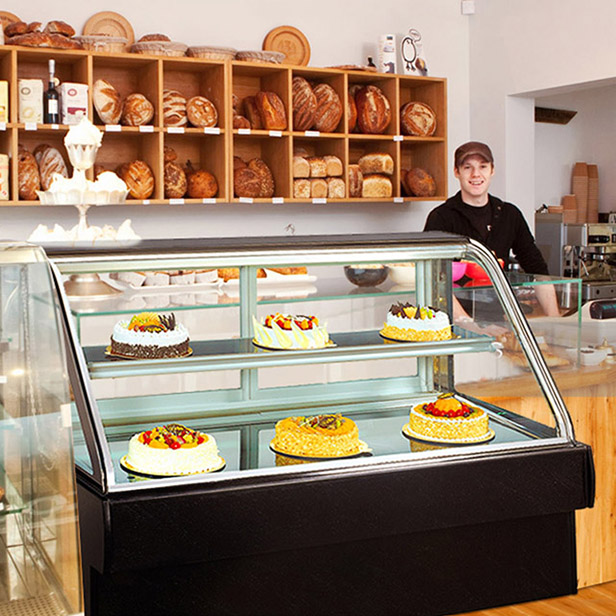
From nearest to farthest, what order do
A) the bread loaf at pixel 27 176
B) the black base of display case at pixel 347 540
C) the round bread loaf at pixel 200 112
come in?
the black base of display case at pixel 347 540 → the bread loaf at pixel 27 176 → the round bread loaf at pixel 200 112

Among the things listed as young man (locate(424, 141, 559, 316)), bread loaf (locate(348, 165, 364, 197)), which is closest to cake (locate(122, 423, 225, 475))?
young man (locate(424, 141, 559, 316))

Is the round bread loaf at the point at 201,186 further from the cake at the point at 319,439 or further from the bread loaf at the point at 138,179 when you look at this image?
the cake at the point at 319,439

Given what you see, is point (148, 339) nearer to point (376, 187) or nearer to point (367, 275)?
point (367, 275)

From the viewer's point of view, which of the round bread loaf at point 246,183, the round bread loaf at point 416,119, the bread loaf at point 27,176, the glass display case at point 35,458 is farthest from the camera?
the round bread loaf at point 416,119

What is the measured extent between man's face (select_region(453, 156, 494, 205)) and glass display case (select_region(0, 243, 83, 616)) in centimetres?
231

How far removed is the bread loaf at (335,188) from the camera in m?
4.86

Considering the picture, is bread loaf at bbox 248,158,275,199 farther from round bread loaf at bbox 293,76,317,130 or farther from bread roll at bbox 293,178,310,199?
round bread loaf at bbox 293,76,317,130

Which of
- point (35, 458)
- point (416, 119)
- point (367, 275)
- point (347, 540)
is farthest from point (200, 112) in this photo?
point (35, 458)

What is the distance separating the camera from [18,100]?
4.14 m

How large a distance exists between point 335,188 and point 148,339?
322 cm

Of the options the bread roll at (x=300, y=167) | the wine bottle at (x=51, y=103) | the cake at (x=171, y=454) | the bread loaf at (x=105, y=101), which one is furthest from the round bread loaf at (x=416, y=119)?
the cake at (x=171, y=454)

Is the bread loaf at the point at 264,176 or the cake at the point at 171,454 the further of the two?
the bread loaf at the point at 264,176

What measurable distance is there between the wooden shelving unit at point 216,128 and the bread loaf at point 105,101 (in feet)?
0.15

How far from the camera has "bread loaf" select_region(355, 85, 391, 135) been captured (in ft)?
16.2
